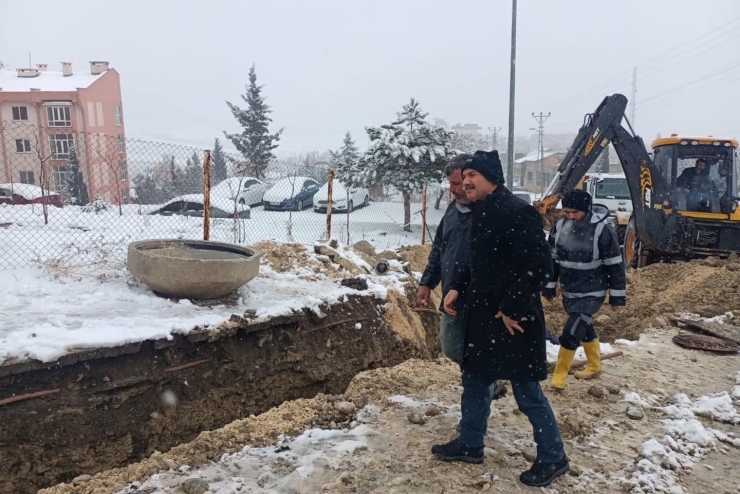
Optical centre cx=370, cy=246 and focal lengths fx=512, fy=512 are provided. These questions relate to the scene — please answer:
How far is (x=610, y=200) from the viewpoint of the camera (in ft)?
44.9

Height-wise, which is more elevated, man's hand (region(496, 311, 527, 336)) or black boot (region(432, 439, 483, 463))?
man's hand (region(496, 311, 527, 336))

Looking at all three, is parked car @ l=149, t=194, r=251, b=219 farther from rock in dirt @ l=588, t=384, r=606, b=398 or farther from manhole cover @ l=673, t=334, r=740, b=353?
manhole cover @ l=673, t=334, r=740, b=353

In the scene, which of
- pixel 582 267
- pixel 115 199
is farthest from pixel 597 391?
pixel 115 199

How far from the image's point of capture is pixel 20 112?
24281 mm

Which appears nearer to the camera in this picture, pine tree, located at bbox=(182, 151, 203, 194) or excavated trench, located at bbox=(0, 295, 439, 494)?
excavated trench, located at bbox=(0, 295, 439, 494)

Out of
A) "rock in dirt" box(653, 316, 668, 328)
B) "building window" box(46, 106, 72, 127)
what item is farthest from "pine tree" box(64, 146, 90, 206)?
"building window" box(46, 106, 72, 127)

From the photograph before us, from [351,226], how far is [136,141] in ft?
24.9

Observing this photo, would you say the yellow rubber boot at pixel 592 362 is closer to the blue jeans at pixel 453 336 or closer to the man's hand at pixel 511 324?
the blue jeans at pixel 453 336

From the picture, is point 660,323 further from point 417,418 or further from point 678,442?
point 417,418

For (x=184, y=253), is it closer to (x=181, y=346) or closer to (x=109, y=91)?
(x=181, y=346)

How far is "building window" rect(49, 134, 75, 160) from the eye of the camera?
775 centimetres

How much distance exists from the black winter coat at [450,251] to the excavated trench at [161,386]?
204cm

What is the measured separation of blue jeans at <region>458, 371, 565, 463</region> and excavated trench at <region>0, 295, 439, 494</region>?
2.48m

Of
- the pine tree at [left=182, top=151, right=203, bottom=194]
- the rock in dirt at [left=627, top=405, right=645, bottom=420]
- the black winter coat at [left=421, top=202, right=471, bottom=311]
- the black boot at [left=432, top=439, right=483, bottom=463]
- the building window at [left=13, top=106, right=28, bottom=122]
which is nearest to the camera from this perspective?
the black boot at [left=432, top=439, right=483, bottom=463]
